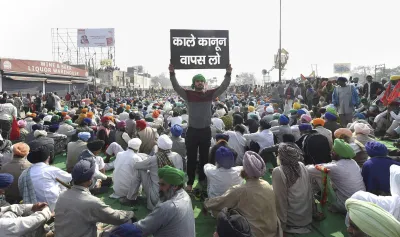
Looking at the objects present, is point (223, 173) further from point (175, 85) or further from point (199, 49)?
point (199, 49)

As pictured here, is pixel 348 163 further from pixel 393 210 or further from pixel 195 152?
pixel 195 152

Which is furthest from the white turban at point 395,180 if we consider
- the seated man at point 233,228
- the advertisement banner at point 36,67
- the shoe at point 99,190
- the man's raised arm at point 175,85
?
the advertisement banner at point 36,67

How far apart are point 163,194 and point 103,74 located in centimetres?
4882

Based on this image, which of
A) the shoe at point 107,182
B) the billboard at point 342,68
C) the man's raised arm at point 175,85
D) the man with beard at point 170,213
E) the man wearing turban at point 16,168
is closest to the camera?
the man with beard at point 170,213

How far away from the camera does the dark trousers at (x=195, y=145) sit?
14.4 feet

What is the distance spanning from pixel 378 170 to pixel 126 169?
322 centimetres

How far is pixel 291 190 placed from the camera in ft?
10.8

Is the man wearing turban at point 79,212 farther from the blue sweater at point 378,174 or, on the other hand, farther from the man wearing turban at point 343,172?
the blue sweater at point 378,174

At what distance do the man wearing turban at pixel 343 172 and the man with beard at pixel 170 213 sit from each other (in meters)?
1.93

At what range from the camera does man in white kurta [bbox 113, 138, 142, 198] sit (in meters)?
4.37

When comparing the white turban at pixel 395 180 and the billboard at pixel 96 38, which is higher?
the billboard at pixel 96 38

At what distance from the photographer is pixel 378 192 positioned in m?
3.42

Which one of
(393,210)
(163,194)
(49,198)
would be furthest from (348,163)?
(49,198)

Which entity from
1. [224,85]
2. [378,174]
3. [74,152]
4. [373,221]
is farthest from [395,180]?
[74,152]
